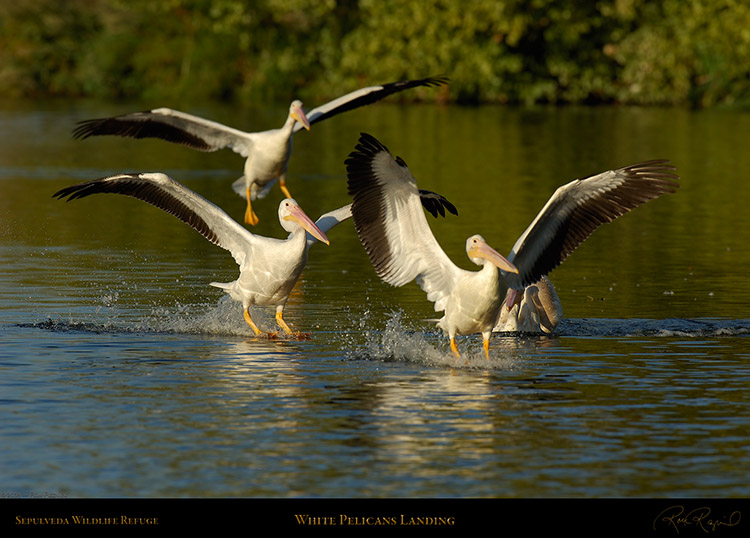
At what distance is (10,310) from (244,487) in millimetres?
6622

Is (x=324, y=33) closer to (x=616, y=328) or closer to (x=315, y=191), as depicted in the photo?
(x=315, y=191)

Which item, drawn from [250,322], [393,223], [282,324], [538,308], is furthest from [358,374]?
[538,308]

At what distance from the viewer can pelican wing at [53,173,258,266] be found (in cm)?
1309

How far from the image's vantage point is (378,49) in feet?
180

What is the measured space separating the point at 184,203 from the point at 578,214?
376cm

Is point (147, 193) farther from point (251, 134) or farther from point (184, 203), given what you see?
point (251, 134)

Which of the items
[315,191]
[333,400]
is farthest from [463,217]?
[333,400]

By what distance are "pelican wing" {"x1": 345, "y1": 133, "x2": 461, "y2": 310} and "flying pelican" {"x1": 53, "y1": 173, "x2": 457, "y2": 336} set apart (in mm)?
1007

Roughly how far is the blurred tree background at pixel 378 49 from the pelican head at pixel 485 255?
40326mm

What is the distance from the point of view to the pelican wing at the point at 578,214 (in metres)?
11.8

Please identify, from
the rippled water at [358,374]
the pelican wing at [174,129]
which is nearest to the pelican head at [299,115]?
the pelican wing at [174,129]

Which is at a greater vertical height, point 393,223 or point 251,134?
point 251,134

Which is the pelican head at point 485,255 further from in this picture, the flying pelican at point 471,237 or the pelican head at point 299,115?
the pelican head at point 299,115

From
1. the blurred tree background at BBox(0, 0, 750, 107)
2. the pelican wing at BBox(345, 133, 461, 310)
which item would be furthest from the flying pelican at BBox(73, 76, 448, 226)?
the blurred tree background at BBox(0, 0, 750, 107)
